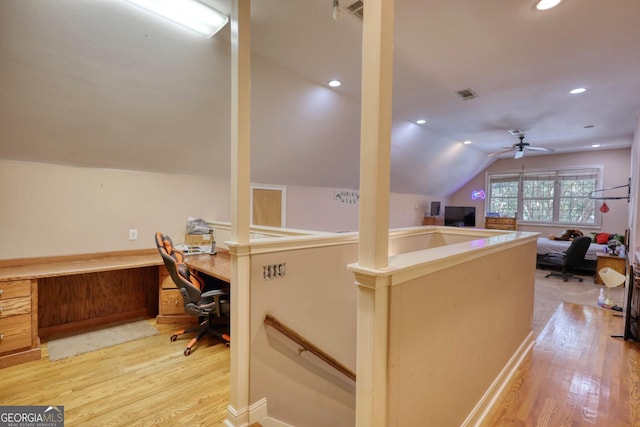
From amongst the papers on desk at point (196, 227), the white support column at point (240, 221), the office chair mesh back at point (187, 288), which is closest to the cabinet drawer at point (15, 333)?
the office chair mesh back at point (187, 288)

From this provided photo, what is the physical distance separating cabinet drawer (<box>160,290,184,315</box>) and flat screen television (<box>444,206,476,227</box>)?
776cm

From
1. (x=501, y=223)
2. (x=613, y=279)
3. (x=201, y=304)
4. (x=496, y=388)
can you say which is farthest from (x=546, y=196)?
(x=201, y=304)

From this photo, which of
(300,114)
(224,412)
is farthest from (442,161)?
(224,412)

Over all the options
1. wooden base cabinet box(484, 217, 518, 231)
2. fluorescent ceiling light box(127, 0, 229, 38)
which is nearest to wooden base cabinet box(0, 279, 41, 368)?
fluorescent ceiling light box(127, 0, 229, 38)

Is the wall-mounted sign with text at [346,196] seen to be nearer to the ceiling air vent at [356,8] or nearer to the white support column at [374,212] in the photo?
the ceiling air vent at [356,8]

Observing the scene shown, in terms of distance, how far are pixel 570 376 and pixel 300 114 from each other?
3.80 metres

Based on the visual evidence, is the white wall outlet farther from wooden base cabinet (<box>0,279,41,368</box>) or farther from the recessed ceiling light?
the recessed ceiling light

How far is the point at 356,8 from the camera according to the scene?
2.13 m

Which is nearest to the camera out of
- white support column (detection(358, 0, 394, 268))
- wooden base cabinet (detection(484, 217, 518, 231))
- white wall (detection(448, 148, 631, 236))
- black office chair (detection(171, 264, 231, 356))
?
white support column (detection(358, 0, 394, 268))

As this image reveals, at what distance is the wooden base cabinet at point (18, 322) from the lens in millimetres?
2426

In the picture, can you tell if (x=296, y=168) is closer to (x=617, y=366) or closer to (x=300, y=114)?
(x=300, y=114)

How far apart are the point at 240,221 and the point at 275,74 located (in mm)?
2002

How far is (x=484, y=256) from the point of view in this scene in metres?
1.85

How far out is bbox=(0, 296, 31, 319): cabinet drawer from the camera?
242 centimetres
